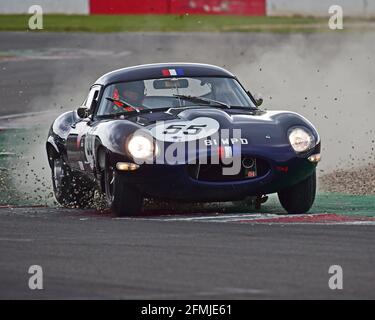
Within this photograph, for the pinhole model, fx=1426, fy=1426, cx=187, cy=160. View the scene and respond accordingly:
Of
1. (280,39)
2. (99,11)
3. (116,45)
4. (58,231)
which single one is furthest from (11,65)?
(58,231)

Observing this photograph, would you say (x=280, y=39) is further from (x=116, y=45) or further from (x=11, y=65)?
(x=11, y=65)

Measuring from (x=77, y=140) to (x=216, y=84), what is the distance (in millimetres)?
1345

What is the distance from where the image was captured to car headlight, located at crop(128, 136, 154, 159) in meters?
11.1

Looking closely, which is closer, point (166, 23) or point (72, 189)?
point (72, 189)

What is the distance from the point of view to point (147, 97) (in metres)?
12.3

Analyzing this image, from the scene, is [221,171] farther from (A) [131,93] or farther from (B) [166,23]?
(B) [166,23]

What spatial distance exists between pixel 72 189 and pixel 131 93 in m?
1.44

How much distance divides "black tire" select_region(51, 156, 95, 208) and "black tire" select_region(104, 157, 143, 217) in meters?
1.77

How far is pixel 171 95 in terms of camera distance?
40.5ft

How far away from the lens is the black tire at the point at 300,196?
11.5m

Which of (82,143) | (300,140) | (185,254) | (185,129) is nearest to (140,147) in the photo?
(185,129)

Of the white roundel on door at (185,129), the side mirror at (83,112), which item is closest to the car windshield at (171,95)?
the side mirror at (83,112)

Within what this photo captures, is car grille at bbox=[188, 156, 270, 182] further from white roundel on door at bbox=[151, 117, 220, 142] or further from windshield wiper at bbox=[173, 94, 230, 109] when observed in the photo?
windshield wiper at bbox=[173, 94, 230, 109]

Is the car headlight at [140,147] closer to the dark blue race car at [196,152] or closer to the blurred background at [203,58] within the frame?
the dark blue race car at [196,152]
